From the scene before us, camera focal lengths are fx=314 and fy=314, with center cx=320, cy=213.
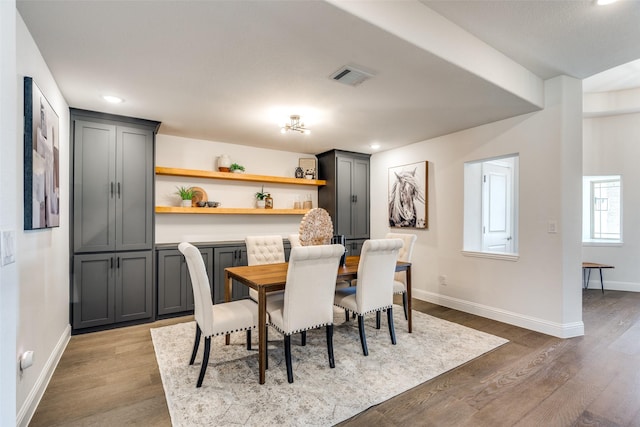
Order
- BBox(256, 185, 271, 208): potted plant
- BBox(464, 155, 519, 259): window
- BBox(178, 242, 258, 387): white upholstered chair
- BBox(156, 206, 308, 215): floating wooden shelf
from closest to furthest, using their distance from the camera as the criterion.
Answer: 1. BBox(178, 242, 258, 387): white upholstered chair
2. BBox(156, 206, 308, 215): floating wooden shelf
3. BBox(464, 155, 519, 259): window
4. BBox(256, 185, 271, 208): potted plant

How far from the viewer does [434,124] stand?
389 cm

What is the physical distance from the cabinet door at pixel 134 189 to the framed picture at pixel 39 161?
39.6 inches

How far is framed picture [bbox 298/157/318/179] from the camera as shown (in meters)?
5.40

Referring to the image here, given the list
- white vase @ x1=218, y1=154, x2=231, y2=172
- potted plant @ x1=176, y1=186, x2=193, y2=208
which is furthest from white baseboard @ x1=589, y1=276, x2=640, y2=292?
potted plant @ x1=176, y1=186, x2=193, y2=208

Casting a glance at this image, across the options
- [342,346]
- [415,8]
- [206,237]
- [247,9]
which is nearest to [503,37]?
[415,8]

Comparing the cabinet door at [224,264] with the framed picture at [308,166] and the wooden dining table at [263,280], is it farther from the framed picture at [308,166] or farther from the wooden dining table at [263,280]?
the framed picture at [308,166]

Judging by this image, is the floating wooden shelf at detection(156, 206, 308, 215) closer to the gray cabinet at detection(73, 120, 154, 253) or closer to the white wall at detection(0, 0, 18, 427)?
the gray cabinet at detection(73, 120, 154, 253)

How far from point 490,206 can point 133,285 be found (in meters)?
5.00

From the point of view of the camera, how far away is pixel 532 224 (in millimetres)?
3418

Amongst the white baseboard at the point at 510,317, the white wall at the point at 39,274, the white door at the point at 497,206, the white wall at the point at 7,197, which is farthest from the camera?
the white door at the point at 497,206

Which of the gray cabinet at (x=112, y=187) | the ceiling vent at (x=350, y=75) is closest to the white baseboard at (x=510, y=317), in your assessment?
the ceiling vent at (x=350, y=75)

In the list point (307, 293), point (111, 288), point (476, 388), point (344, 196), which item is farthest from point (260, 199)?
point (476, 388)

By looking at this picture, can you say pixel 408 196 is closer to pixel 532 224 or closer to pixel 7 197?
pixel 532 224

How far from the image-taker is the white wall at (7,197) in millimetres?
978
